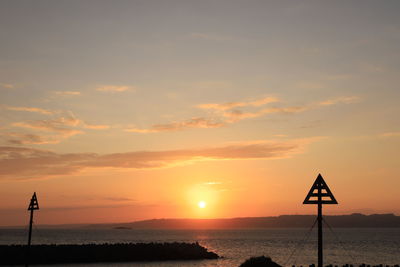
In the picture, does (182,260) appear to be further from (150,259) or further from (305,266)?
(305,266)

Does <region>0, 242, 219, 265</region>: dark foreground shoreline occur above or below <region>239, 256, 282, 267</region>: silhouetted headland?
below

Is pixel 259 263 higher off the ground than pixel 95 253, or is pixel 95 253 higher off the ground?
pixel 259 263

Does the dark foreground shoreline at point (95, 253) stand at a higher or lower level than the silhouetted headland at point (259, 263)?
lower

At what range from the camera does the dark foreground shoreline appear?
69.2 metres

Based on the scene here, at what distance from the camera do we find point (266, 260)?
40031 millimetres

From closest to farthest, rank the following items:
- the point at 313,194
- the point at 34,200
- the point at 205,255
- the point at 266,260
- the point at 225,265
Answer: the point at 313,194, the point at 34,200, the point at 266,260, the point at 225,265, the point at 205,255

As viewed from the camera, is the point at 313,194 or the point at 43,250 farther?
the point at 43,250

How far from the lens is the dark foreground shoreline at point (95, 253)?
69.2 meters

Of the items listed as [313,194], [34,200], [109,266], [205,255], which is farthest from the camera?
[205,255]

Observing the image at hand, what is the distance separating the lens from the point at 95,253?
72875 mm

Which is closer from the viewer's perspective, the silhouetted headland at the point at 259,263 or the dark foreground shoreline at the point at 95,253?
the silhouetted headland at the point at 259,263

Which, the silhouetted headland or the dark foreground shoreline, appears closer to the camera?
the silhouetted headland

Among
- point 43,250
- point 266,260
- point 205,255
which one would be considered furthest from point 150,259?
point 266,260

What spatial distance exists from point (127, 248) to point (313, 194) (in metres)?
62.8
